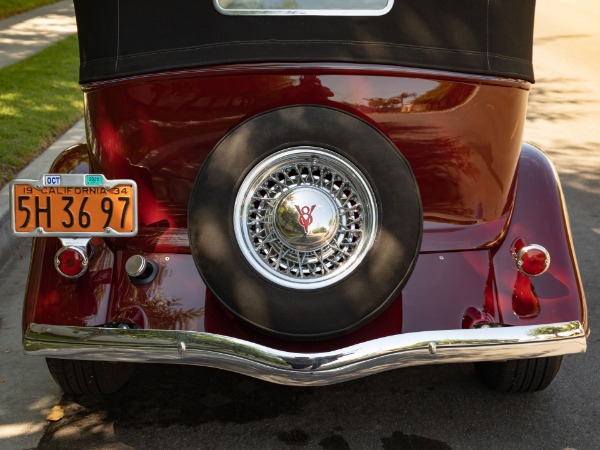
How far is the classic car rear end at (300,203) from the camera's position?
325cm

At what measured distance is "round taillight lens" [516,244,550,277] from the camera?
3516 mm

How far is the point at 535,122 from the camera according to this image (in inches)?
379

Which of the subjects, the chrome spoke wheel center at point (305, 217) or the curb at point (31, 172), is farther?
the curb at point (31, 172)

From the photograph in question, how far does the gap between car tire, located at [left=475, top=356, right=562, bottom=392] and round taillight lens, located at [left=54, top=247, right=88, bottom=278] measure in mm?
1833

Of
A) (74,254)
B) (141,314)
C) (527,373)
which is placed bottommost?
(527,373)

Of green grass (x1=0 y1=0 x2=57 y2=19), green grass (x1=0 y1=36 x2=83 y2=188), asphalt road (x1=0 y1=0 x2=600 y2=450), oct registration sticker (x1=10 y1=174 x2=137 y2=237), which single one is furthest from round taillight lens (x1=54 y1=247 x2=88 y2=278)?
green grass (x1=0 y1=0 x2=57 y2=19)

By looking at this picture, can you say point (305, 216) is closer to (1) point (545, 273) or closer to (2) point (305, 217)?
(2) point (305, 217)

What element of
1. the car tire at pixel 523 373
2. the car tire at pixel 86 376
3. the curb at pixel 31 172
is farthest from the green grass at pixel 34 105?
the car tire at pixel 523 373

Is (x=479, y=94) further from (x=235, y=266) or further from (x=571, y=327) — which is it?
(x=235, y=266)

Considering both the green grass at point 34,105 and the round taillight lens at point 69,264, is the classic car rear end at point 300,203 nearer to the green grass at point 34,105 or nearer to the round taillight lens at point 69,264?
the round taillight lens at point 69,264

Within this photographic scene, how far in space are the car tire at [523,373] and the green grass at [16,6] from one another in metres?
15.1

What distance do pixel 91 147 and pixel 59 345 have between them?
0.88 metres

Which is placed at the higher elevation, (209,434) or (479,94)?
(479,94)

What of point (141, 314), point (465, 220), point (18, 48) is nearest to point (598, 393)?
point (465, 220)
